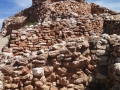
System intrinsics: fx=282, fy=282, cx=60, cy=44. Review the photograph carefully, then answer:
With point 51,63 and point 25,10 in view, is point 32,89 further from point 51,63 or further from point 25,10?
point 25,10

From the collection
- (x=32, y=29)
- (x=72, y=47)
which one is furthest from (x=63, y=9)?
(x=72, y=47)

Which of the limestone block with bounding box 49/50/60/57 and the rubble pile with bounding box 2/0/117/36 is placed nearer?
the limestone block with bounding box 49/50/60/57

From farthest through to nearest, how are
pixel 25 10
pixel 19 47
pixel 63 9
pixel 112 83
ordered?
1. pixel 25 10
2. pixel 63 9
3. pixel 19 47
4. pixel 112 83

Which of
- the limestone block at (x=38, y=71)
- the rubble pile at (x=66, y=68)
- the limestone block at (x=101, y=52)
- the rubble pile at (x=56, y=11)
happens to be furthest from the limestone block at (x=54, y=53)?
the rubble pile at (x=56, y=11)

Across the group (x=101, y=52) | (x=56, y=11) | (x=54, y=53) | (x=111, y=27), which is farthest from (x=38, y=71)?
(x=56, y=11)

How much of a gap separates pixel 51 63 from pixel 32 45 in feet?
11.7

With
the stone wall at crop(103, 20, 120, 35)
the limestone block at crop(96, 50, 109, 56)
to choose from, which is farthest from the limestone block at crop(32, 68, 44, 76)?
the stone wall at crop(103, 20, 120, 35)

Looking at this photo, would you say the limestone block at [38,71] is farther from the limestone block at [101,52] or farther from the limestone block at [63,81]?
the limestone block at [101,52]

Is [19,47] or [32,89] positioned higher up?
[19,47]

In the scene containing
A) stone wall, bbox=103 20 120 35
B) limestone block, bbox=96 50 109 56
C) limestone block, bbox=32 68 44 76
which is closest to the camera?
limestone block, bbox=32 68 44 76

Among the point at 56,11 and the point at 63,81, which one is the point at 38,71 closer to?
the point at 63,81

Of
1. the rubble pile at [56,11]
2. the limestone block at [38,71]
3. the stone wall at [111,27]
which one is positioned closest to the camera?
the limestone block at [38,71]

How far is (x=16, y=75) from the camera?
21.9 ft

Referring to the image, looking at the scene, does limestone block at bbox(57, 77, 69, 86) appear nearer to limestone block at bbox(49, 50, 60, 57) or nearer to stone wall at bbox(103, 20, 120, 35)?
limestone block at bbox(49, 50, 60, 57)
